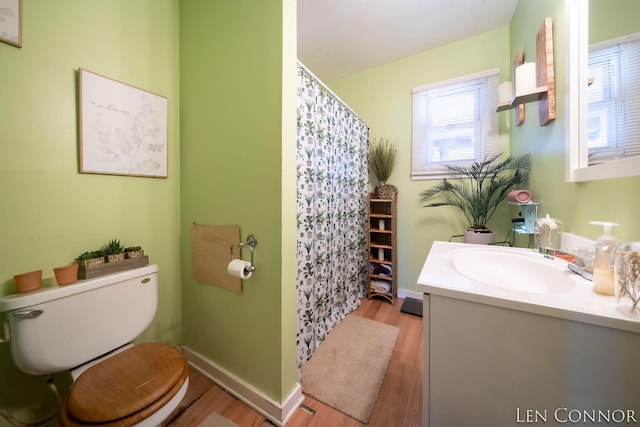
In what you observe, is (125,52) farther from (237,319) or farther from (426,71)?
(426,71)

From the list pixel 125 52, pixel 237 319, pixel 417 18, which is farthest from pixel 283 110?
pixel 417 18

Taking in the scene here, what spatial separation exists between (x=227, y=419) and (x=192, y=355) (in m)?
0.51

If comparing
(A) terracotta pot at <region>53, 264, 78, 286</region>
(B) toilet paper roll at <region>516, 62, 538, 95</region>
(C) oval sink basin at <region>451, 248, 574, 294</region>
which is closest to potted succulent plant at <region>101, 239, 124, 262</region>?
(A) terracotta pot at <region>53, 264, 78, 286</region>

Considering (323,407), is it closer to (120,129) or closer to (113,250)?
(113,250)

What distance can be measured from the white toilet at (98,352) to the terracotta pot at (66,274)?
39mm

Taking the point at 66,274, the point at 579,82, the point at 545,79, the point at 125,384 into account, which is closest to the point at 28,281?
the point at 66,274

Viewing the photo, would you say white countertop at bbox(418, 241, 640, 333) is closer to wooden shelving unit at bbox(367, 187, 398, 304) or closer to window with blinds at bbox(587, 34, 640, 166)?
window with blinds at bbox(587, 34, 640, 166)

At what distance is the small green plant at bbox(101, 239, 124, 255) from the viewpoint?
108 cm

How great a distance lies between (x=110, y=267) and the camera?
3.37 ft

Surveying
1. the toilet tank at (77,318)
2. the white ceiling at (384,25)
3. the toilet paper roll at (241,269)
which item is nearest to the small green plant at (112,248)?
the toilet tank at (77,318)

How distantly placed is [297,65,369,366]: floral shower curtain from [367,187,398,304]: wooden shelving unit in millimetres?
120

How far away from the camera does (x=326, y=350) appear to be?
1.53 meters

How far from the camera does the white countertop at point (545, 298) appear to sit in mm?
479

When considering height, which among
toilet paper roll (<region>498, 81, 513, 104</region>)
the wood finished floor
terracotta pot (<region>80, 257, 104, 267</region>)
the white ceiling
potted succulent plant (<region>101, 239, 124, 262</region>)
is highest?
the white ceiling
